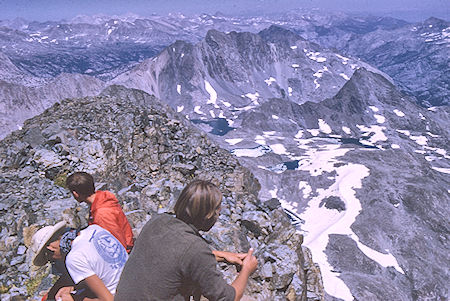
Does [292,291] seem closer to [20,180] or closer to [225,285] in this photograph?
[225,285]

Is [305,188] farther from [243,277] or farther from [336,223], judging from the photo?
[243,277]

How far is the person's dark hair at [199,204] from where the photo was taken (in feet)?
16.0

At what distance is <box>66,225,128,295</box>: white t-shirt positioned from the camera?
6.10 metres

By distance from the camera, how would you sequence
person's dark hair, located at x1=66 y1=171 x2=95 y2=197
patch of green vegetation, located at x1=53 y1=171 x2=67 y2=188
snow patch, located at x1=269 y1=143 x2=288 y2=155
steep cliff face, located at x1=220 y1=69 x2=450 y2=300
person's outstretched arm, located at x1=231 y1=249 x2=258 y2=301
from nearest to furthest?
person's outstretched arm, located at x1=231 y1=249 x2=258 y2=301 → person's dark hair, located at x1=66 y1=171 x2=95 y2=197 → patch of green vegetation, located at x1=53 y1=171 x2=67 y2=188 → steep cliff face, located at x1=220 y1=69 x2=450 y2=300 → snow patch, located at x1=269 y1=143 x2=288 y2=155

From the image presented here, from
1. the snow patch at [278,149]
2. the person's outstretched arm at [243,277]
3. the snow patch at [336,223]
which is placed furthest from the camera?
the snow patch at [278,149]

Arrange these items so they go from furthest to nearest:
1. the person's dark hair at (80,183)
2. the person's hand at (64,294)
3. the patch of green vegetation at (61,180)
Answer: the patch of green vegetation at (61,180) → the person's dark hair at (80,183) → the person's hand at (64,294)

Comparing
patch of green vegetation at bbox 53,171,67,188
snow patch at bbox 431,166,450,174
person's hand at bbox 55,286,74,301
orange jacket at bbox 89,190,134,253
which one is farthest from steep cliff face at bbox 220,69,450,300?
person's hand at bbox 55,286,74,301

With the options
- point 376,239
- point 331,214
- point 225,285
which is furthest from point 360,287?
point 225,285

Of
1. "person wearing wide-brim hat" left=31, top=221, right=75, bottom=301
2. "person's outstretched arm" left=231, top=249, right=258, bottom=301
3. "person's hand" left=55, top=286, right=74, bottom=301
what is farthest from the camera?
"person wearing wide-brim hat" left=31, top=221, right=75, bottom=301

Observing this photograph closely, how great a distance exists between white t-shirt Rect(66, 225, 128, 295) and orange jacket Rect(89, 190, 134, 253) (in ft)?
4.63

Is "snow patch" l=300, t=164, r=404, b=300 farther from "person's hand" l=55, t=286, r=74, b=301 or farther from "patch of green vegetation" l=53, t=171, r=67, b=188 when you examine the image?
"person's hand" l=55, t=286, r=74, b=301

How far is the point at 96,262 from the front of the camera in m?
6.23

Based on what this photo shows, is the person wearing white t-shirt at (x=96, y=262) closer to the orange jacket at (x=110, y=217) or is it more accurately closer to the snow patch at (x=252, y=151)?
the orange jacket at (x=110, y=217)

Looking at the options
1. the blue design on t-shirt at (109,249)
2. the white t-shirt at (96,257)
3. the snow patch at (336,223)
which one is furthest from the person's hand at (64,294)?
the snow patch at (336,223)
